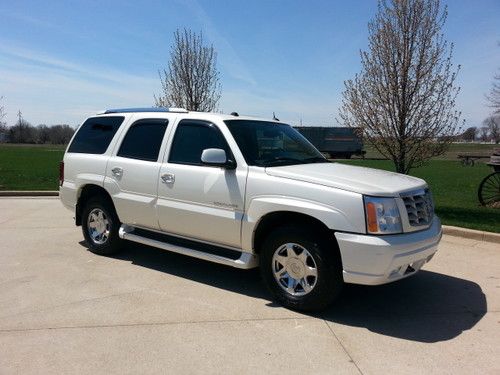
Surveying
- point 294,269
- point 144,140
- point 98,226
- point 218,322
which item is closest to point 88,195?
point 98,226

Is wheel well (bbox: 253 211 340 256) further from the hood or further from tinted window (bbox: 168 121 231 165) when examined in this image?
tinted window (bbox: 168 121 231 165)

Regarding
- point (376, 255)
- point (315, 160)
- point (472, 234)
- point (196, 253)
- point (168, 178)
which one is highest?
point (315, 160)

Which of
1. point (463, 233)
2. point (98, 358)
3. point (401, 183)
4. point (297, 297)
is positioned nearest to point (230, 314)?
point (297, 297)

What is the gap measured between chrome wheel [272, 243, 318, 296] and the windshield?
3.17 feet

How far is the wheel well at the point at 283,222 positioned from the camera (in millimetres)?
4391

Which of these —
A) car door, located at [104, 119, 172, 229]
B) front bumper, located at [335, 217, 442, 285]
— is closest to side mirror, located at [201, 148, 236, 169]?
car door, located at [104, 119, 172, 229]

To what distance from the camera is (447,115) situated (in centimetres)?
962

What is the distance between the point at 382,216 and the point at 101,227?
160 inches

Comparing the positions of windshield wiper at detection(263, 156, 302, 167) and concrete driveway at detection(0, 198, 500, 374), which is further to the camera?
windshield wiper at detection(263, 156, 302, 167)

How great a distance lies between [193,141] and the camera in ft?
17.8

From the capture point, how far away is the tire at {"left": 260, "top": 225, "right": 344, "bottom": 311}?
4305 mm

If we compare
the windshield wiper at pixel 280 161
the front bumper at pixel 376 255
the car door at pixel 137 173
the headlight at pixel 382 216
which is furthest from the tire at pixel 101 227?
the headlight at pixel 382 216

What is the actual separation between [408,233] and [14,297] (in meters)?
4.04

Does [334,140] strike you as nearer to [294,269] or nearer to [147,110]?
[147,110]
